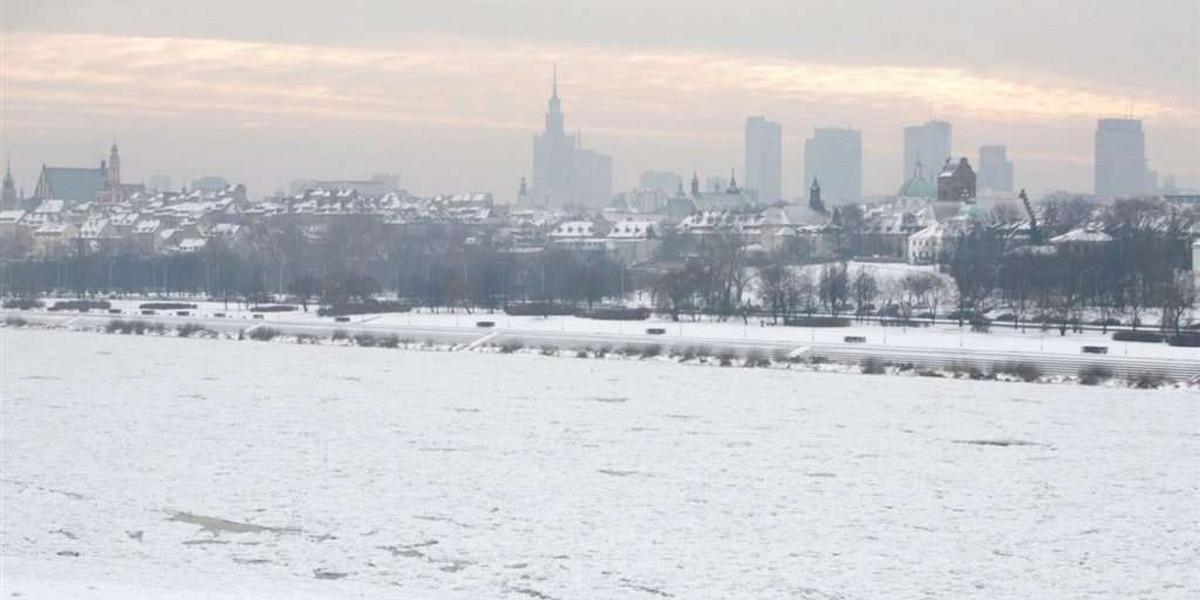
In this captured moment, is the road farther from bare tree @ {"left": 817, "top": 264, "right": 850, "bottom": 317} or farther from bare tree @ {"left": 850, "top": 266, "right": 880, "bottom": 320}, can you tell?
bare tree @ {"left": 850, "top": 266, "right": 880, "bottom": 320}

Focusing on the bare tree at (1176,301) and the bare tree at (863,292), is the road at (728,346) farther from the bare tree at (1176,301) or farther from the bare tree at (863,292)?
the bare tree at (863,292)

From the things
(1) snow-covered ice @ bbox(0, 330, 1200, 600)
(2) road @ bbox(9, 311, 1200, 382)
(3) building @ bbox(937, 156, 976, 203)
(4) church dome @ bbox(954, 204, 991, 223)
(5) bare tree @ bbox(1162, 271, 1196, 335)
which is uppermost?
(3) building @ bbox(937, 156, 976, 203)

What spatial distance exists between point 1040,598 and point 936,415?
12687 millimetres

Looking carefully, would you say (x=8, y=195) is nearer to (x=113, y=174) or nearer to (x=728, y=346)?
(x=113, y=174)

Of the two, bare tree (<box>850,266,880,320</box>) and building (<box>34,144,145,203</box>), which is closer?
bare tree (<box>850,266,880,320</box>)

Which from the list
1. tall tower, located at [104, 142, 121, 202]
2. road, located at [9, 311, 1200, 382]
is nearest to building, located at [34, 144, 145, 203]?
tall tower, located at [104, 142, 121, 202]

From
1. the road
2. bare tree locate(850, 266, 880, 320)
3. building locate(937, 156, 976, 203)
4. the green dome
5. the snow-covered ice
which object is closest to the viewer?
the snow-covered ice

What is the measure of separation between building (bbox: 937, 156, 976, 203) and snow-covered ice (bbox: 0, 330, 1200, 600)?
277 feet

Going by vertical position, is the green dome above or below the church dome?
above

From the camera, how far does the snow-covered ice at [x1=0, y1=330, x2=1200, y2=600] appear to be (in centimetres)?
1426

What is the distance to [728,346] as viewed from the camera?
41625 mm

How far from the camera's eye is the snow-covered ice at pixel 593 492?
561 inches

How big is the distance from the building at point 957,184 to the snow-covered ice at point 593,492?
84342 millimetres

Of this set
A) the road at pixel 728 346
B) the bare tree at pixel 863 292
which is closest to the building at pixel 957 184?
the bare tree at pixel 863 292
